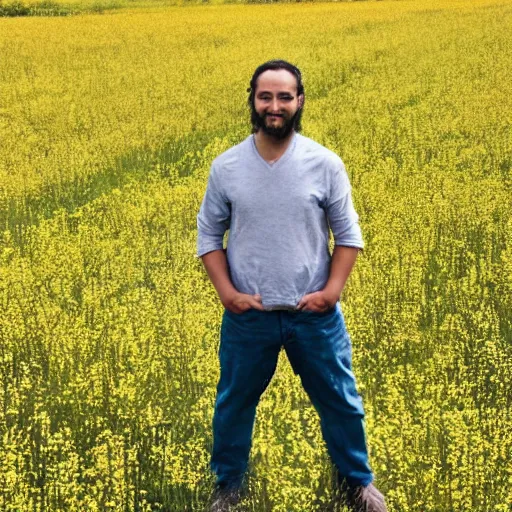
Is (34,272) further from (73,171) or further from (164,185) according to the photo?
(73,171)

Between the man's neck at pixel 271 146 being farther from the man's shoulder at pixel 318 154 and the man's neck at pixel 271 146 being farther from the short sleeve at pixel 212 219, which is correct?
the short sleeve at pixel 212 219

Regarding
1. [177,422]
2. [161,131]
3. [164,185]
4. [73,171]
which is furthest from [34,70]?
A: [177,422]

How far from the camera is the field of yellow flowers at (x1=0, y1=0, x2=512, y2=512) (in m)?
3.23

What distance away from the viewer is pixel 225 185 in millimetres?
2674

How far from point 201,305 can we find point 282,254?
2.09 meters

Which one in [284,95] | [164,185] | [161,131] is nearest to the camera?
[284,95]

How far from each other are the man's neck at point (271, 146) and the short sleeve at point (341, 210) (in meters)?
0.17

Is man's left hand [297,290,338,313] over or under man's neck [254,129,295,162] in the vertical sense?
under

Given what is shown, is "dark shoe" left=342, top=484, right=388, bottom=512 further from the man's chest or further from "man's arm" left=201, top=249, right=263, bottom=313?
the man's chest

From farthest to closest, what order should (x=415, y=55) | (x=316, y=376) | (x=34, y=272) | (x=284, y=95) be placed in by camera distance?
(x=415, y=55)
(x=34, y=272)
(x=316, y=376)
(x=284, y=95)

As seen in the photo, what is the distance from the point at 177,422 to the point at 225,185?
1.41 meters

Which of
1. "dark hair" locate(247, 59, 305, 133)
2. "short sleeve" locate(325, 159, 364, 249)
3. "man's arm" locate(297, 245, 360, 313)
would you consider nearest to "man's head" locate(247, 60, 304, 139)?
"dark hair" locate(247, 59, 305, 133)

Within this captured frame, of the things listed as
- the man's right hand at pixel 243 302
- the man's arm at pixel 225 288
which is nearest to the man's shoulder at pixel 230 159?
the man's arm at pixel 225 288

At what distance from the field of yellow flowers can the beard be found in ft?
4.35
